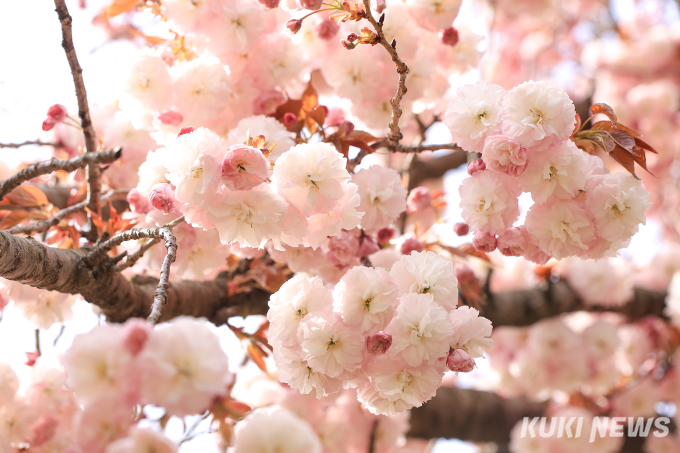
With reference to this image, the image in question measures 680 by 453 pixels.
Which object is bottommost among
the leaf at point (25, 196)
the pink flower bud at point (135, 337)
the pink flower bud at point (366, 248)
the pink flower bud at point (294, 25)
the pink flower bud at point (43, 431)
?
the pink flower bud at point (43, 431)

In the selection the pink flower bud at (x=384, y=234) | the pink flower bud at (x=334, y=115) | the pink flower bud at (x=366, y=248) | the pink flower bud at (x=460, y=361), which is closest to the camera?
the pink flower bud at (x=460, y=361)

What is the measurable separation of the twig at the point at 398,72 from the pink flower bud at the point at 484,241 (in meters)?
0.27

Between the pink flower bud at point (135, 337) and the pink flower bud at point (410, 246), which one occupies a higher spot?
the pink flower bud at point (410, 246)

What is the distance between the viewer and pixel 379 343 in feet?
2.59

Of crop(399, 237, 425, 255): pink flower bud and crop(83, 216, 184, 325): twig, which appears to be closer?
crop(83, 216, 184, 325): twig

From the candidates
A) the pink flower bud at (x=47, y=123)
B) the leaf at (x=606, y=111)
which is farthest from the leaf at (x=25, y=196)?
the leaf at (x=606, y=111)

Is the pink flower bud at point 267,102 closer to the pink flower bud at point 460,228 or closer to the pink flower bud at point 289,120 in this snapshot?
the pink flower bud at point 289,120

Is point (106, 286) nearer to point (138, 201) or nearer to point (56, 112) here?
point (138, 201)

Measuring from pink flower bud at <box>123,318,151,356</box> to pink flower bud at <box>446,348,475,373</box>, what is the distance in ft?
1.51

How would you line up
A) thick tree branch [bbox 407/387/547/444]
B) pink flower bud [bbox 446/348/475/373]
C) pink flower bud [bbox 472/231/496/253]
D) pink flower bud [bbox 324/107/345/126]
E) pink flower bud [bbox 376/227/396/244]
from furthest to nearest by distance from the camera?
thick tree branch [bbox 407/387/547/444], pink flower bud [bbox 324/107/345/126], pink flower bud [bbox 376/227/396/244], pink flower bud [bbox 472/231/496/253], pink flower bud [bbox 446/348/475/373]

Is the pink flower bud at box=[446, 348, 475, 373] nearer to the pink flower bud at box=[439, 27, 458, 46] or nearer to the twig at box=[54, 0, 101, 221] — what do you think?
the twig at box=[54, 0, 101, 221]

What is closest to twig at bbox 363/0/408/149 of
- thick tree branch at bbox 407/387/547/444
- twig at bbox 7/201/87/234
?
twig at bbox 7/201/87/234

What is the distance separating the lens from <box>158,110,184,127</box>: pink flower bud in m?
1.24

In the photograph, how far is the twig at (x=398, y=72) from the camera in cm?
89
